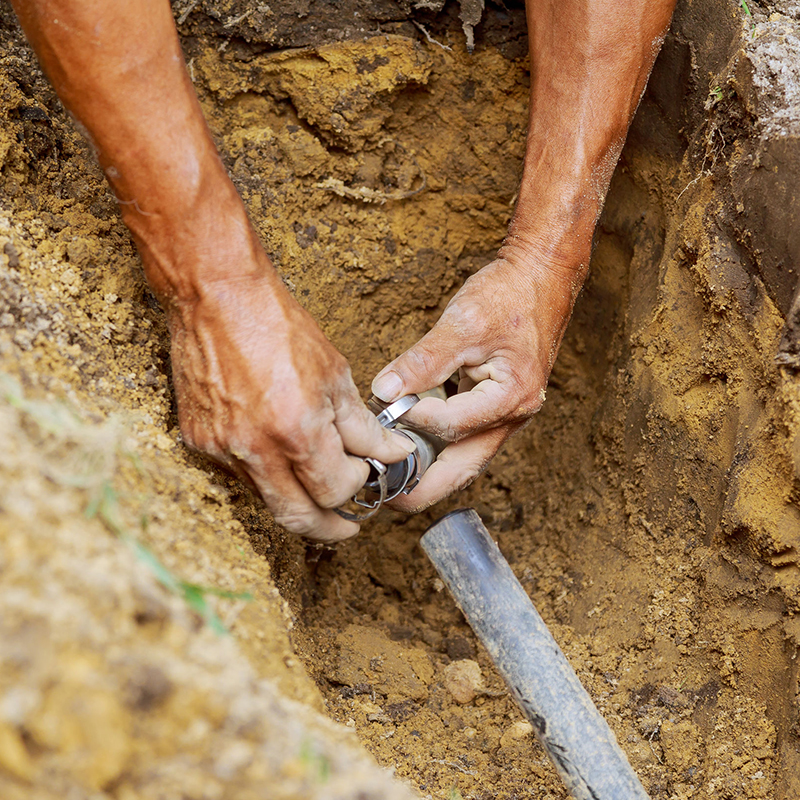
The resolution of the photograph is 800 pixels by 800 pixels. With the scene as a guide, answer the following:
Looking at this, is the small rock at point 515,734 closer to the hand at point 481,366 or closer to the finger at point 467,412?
the hand at point 481,366

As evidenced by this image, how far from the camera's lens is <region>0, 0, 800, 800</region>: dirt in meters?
0.82

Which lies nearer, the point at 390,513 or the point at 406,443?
the point at 406,443

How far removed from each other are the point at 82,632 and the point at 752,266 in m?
1.48

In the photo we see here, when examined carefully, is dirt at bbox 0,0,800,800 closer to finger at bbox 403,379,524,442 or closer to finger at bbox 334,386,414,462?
finger at bbox 334,386,414,462

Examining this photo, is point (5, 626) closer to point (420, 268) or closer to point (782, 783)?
point (782, 783)

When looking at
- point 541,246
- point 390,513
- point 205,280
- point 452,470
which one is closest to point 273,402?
point 205,280

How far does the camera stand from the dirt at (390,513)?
82 centimetres

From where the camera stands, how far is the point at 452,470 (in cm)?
160

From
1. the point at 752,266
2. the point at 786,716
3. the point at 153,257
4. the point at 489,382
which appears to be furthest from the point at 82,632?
the point at 752,266

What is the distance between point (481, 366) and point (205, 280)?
0.62 metres

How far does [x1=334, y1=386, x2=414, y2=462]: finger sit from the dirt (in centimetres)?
26

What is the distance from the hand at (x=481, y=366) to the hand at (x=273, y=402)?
19cm

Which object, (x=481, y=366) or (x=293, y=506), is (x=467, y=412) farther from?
(x=293, y=506)

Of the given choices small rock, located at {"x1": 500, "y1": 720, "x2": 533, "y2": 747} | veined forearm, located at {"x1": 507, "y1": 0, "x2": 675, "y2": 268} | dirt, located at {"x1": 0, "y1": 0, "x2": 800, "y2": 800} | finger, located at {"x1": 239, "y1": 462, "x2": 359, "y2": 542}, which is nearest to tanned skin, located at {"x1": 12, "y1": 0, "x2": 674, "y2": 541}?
finger, located at {"x1": 239, "y1": 462, "x2": 359, "y2": 542}
